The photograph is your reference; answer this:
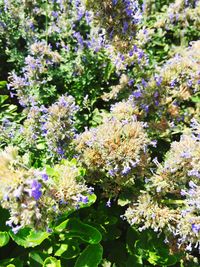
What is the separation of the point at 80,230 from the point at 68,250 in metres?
0.18

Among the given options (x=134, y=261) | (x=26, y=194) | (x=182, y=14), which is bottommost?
(x=134, y=261)

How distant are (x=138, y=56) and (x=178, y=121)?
669 mm

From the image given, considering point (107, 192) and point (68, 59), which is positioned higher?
point (68, 59)

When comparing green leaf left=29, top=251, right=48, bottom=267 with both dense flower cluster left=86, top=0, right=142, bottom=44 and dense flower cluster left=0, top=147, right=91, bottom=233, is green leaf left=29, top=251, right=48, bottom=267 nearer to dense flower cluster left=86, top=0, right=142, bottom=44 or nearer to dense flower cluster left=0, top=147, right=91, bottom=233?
→ dense flower cluster left=0, top=147, right=91, bottom=233

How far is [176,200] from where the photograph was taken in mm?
2980

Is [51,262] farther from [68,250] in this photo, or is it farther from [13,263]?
[13,263]

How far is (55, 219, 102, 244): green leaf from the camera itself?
9.77ft

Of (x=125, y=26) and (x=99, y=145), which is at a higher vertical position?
(x=125, y=26)

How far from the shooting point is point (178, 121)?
12.0 feet

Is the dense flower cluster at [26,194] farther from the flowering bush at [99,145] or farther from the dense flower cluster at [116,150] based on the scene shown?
the dense flower cluster at [116,150]

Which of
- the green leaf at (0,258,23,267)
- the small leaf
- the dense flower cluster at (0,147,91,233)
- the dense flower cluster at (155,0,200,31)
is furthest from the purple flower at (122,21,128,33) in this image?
the green leaf at (0,258,23,267)

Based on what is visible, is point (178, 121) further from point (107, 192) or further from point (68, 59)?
point (68, 59)

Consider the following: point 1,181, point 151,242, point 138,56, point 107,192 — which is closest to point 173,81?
point 138,56

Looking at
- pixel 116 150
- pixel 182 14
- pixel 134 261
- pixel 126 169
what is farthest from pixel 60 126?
pixel 182 14
